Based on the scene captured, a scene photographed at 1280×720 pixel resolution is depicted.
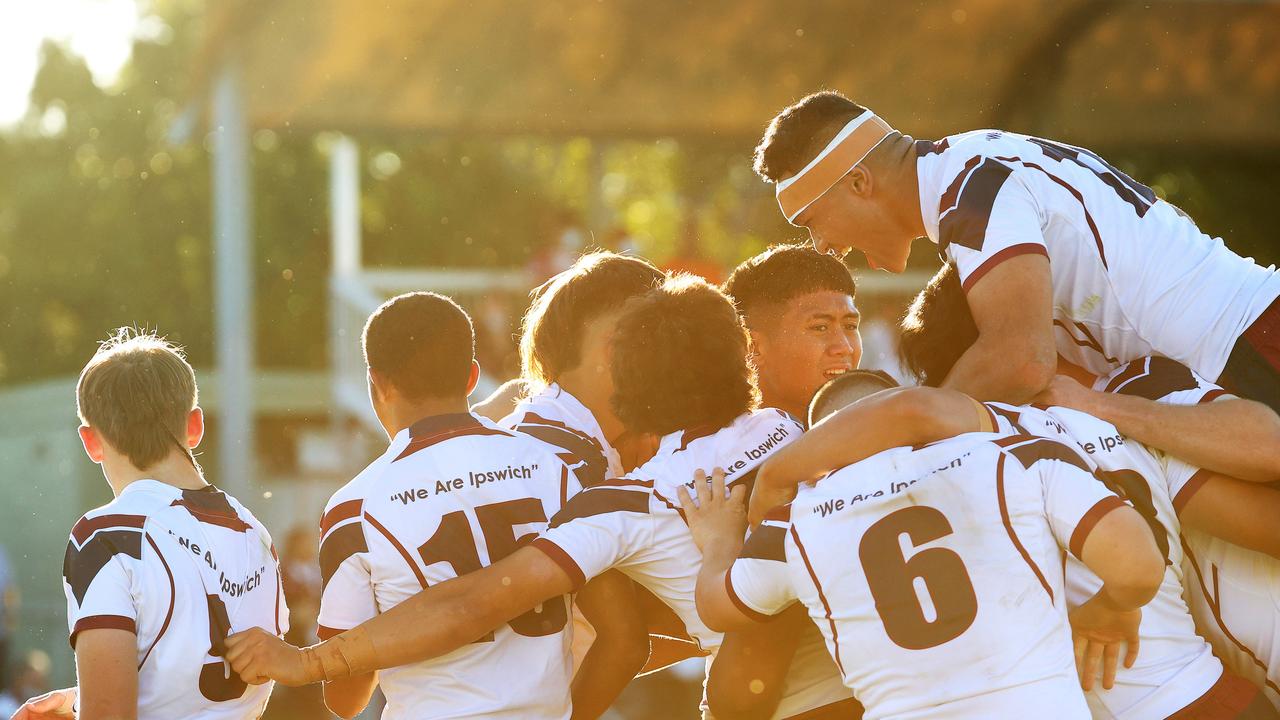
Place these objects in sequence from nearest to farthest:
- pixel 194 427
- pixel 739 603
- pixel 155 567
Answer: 1. pixel 739 603
2. pixel 155 567
3. pixel 194 427

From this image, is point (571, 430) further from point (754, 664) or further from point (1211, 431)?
point (1211, 431)

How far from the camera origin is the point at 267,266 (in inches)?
1246

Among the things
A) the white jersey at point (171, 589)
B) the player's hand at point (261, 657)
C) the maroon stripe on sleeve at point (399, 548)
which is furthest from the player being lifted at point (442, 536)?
the white jersey at point (171, 589)

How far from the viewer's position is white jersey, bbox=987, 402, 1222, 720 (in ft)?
9.84

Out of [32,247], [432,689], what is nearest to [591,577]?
[432,689]

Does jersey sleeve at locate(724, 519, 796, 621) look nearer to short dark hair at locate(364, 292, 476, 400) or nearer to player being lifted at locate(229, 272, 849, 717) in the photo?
player being lifted at locate(229, 272, 849, 717)

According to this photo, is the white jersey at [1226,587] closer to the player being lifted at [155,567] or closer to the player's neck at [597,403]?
the player's neck at [597,403]

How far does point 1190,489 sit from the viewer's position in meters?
3.13

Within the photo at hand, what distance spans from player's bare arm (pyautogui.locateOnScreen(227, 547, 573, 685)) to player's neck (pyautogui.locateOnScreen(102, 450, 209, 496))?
0.56 m

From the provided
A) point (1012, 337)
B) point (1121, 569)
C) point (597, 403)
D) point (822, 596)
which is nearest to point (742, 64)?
point (597, 403)

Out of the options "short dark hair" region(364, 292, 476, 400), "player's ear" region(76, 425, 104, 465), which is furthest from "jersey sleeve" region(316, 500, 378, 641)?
"player's ear" region(76, 425, 104, 465)

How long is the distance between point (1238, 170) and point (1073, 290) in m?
19.2

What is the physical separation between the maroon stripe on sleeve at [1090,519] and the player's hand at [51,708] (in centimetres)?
234

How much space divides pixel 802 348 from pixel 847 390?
0.85 meters
